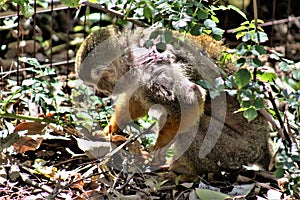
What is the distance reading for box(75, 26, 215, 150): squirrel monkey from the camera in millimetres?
3725

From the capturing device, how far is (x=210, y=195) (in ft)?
11.6

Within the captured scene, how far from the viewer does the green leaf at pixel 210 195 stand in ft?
11.5

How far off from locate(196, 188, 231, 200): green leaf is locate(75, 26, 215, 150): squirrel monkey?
0.43m

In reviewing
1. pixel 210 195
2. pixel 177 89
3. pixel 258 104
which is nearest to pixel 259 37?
pixel 258 104

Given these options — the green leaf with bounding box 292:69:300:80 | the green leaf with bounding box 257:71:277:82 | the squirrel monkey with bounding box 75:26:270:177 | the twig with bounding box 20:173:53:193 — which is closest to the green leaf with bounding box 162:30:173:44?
the green leaf with bounding box 257:71:277:82

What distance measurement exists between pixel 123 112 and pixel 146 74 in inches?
18.0

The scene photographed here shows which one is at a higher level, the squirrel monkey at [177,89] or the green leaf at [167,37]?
the green leaf at [167,37]

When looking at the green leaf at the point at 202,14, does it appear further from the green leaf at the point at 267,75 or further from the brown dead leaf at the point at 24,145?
the brown dead leaf at the point at 24,145

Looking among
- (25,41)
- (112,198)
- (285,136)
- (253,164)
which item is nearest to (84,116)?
(112,198)

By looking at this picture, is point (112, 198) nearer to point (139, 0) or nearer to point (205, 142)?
point (205, 142)

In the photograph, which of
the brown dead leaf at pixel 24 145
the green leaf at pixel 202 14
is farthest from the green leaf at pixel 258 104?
the brown dead leaf at pixel 24 145

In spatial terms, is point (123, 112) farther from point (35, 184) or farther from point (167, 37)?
point (167, 37)

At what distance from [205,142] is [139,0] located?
1.21m

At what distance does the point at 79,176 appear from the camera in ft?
12.4
